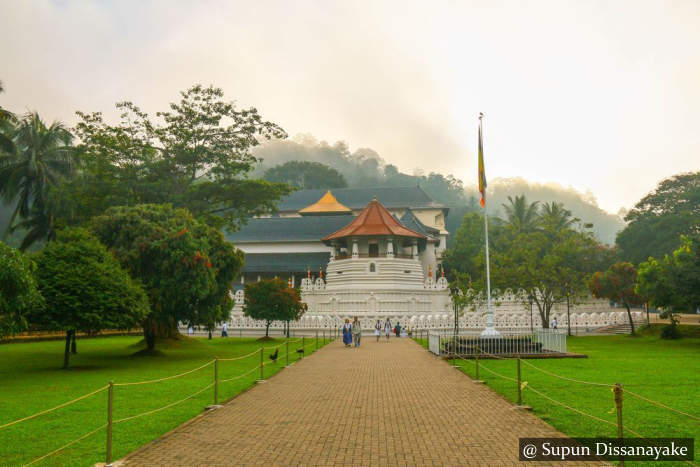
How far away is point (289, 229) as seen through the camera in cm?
6419

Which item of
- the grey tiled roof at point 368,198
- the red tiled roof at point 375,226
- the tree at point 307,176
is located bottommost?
the red tiled roof at point 375,226

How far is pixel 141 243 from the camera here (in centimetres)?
2217

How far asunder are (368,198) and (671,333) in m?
50.5

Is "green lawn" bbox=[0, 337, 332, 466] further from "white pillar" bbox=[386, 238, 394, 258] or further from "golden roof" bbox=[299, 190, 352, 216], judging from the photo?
"golden roof" bbox=[299, 190, 352, 216]

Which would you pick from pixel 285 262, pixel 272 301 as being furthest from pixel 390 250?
pixel 272 301

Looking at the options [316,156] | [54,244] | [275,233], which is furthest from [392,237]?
[316,156]

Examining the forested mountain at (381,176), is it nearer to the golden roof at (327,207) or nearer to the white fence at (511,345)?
the golden roof at (327,207)

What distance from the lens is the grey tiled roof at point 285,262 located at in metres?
56.0

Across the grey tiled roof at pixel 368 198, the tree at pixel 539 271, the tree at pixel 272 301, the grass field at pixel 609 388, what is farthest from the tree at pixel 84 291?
the grey tiled roof at pixel 368 198

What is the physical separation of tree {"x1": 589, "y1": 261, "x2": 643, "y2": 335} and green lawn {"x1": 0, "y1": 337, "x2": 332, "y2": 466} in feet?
71.3

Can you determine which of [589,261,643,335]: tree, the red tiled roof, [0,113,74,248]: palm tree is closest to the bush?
[589,261,643,335]: tree

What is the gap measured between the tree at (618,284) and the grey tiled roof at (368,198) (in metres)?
39.9

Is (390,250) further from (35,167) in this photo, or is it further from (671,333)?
(35,167)

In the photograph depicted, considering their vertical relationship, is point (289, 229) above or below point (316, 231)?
above
